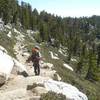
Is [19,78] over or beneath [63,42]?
over

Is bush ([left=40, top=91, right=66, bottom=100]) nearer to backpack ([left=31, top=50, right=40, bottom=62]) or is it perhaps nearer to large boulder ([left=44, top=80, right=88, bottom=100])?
large boulder ([left=44, top=80, right=88, bottom=100])

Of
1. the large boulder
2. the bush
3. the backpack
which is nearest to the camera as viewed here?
the bush

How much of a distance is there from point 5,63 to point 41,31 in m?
132

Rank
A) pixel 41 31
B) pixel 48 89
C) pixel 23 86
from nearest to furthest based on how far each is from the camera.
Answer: pixel 48 89, pixel 23 86, pixel 41 31

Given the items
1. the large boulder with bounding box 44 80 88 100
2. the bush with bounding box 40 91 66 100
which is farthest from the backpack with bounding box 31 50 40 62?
the bush with bounding box 40 91 66 100

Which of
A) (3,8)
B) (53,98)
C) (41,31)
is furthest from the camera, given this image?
(41,31)

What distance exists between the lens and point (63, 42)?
158875 millimetres

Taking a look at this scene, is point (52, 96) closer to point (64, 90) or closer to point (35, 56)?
point (64, 90)

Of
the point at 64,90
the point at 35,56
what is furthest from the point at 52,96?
the point at 35,56

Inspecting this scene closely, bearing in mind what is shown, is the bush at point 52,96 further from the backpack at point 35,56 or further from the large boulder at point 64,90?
the backpack at point 35,56

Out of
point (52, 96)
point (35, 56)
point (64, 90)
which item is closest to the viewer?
point (52, 96)

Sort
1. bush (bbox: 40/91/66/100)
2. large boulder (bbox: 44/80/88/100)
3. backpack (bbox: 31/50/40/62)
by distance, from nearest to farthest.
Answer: bush (bbox: 40/91/66/100) → large boulder (bbox: 44/80/88/100) → backpack (bbox: 31/50/40/62)

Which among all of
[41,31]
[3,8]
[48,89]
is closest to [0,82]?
[48,89]

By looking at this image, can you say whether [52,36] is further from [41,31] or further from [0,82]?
[0,82]
